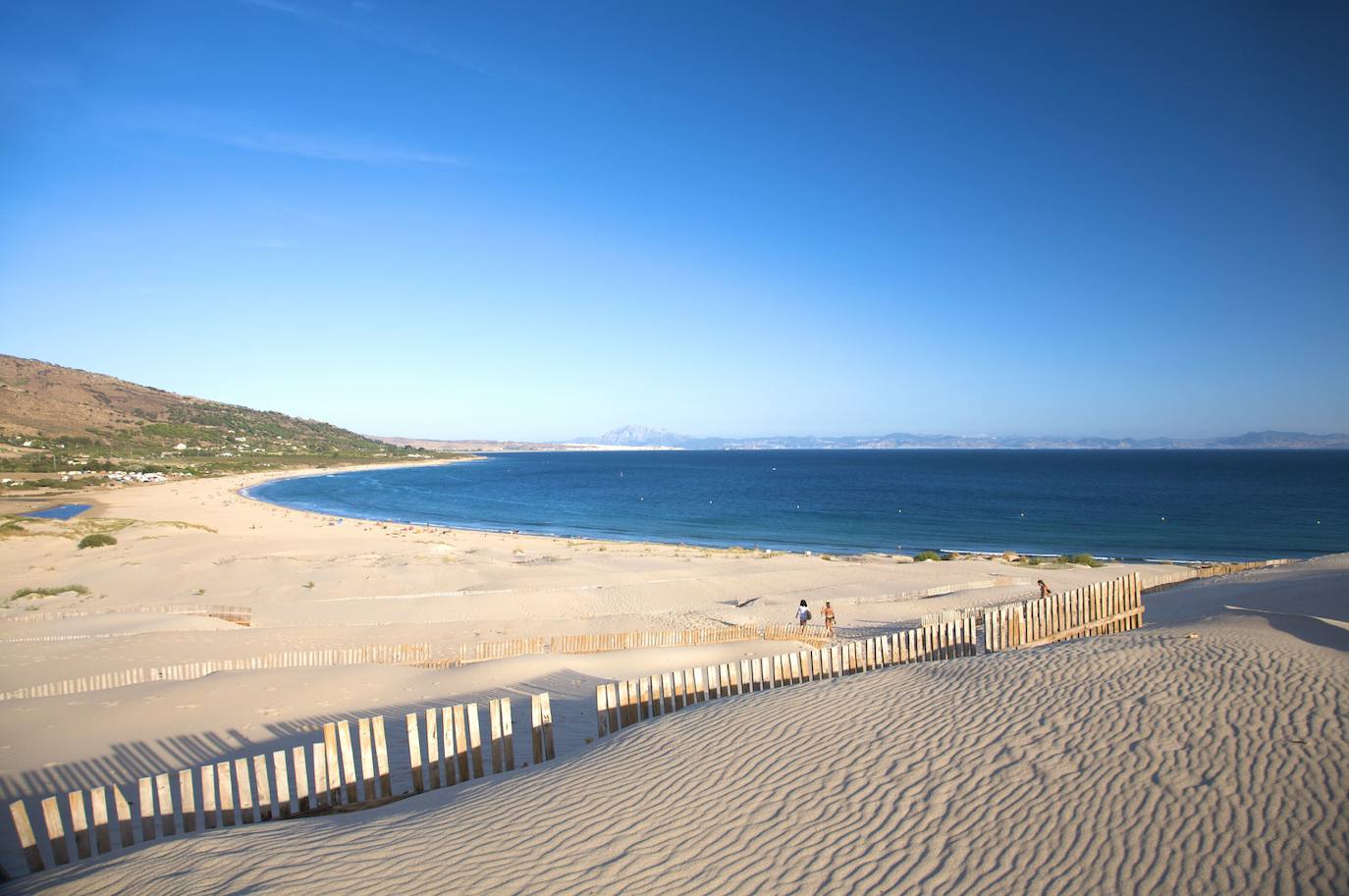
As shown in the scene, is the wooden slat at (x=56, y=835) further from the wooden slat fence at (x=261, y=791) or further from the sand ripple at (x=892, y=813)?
the sand ripple at (x=892, y=813)

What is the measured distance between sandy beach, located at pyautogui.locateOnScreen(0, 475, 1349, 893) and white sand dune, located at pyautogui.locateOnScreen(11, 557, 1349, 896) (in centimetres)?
3

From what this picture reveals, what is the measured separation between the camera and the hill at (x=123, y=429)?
86438 mm

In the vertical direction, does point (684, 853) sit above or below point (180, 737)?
above

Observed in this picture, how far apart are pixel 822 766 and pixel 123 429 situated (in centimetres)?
13857

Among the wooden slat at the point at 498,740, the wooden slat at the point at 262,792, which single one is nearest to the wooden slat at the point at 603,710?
the wooden slat at the point at 498,740

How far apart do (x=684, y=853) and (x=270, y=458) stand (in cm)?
14143

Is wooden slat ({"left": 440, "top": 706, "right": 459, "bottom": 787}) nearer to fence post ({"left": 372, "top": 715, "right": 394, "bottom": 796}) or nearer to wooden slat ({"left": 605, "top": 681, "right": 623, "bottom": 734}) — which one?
fence post ({"left": 372, "top": 715, "right": 394, "bottom": 796})

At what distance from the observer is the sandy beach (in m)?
5.41

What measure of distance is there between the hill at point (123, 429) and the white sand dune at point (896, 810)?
297 ft

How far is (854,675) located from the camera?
10258 millimetres

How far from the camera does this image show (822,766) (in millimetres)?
7070

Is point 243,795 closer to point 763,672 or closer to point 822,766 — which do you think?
point 822,766

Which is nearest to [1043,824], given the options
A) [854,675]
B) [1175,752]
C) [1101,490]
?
[1175,752]

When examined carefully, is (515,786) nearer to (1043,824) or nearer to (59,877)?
(59,877)
